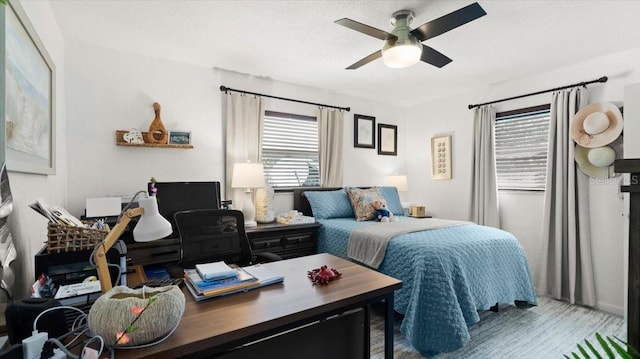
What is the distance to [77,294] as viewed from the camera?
1103 millimetres

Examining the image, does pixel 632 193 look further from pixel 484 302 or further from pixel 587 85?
pixel 587 85

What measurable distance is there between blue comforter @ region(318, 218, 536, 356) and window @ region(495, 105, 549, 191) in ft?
3.85

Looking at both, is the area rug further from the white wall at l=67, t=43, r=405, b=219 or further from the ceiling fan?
the white wall at l=67, t=43, r=405, b=219

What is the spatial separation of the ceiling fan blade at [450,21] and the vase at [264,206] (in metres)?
2.12

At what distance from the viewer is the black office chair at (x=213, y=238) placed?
1.88 m

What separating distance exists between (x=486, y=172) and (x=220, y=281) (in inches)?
139

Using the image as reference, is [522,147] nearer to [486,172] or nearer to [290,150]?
[486,172]

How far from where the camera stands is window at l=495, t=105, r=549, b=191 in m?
3.38

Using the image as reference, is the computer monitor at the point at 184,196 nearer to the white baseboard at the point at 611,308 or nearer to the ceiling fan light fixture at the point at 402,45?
the ceiling fan light fixture at the point at 402,45

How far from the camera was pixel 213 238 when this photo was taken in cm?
199

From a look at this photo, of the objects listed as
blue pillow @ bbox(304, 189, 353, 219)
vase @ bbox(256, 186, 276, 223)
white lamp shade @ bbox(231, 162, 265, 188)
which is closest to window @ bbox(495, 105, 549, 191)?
blue pillow @ bbox(304, 189, 353, 219)

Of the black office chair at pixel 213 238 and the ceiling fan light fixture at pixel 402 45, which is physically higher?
the ceiling fan light fixture at pixel 402 45

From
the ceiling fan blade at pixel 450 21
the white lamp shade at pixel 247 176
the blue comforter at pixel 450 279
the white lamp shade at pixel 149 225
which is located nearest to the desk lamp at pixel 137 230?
the white lamp shade at pixel 149 225

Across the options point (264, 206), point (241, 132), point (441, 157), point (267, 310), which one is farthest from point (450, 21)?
point (441, 157)
